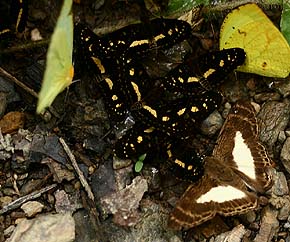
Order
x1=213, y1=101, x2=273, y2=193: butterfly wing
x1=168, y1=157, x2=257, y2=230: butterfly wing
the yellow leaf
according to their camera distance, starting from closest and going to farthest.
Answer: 1. x1=168, y1=157, x2=257, y2=230: butterfly wing
2. x1=213, y1=101, x2=273, y2=193: butterfly wing
3. the yellow leaf

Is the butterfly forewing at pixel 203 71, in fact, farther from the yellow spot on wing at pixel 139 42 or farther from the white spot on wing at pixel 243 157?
the white spot on wing at pixel 243 157

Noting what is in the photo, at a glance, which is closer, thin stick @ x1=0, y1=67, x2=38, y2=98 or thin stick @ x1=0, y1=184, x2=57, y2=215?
thin stick @ x1=0, y1=184, x2=57, y2=215

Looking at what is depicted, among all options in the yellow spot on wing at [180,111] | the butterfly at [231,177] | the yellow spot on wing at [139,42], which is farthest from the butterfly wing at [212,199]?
the yellow spot on wing at [139,42]

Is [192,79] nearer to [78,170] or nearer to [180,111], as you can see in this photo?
[180,111]

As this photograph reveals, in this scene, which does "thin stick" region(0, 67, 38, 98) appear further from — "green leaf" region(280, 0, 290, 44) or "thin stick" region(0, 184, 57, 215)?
"green leaf" region(280, 0, 290, 44)

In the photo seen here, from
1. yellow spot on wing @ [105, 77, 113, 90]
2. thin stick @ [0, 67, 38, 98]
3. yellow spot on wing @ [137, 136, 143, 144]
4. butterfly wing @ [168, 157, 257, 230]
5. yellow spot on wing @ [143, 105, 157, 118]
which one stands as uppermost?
thin stick @ [0, 67, 38, 98]

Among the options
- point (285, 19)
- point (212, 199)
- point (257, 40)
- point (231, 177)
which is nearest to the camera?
point (212, 199)

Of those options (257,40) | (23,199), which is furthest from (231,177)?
(23,199)

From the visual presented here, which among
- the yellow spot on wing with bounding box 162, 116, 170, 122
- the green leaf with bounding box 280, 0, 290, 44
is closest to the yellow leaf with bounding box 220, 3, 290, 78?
the green leaf with bounding box 280, 0, 290, 44
